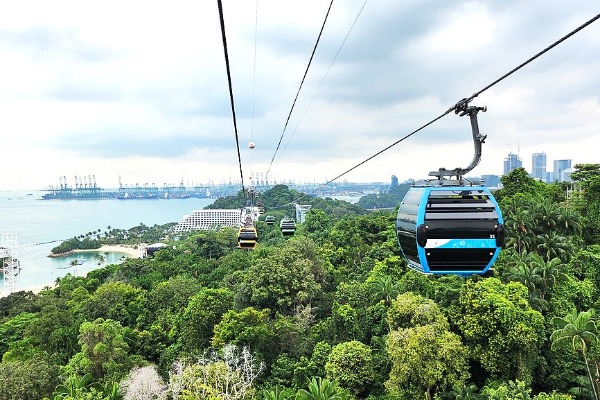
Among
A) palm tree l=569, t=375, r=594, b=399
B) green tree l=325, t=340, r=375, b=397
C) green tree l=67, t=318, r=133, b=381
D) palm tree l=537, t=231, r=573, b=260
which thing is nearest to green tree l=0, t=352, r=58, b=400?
green tree l=67, t=318, r=133, b=381

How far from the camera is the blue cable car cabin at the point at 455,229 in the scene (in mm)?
6762

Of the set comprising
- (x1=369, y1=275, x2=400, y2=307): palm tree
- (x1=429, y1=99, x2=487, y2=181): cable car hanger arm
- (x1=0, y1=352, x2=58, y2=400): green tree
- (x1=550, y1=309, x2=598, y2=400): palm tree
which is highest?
(x1=429, y1=99, x2=487, y2=181): cable car hanger arm

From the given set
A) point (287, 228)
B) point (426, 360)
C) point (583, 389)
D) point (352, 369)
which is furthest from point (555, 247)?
point (287, 228)

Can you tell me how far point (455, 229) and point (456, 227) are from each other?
0.04 metres

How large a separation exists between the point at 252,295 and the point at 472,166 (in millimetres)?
22864

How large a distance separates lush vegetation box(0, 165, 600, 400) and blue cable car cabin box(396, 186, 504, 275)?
970 cm

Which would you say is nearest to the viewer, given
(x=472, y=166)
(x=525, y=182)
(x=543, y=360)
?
(x=472, y=166)

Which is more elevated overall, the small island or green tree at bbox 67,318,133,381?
green tree at bbox 67,318,133,381

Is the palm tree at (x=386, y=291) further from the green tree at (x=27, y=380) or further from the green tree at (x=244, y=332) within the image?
the green tree at (x=27, y=380)

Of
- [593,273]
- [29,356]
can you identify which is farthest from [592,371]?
Answer: [29,356]

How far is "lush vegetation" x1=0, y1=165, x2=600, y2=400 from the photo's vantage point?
16.4m

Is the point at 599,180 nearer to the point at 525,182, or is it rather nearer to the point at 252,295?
the point at 525,182

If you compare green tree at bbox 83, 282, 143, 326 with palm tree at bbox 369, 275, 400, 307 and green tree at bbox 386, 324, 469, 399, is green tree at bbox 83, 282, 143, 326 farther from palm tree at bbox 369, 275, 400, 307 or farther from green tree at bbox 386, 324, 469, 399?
green tree at bbox 386, 324, 469, 399

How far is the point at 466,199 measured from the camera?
6.89 m
